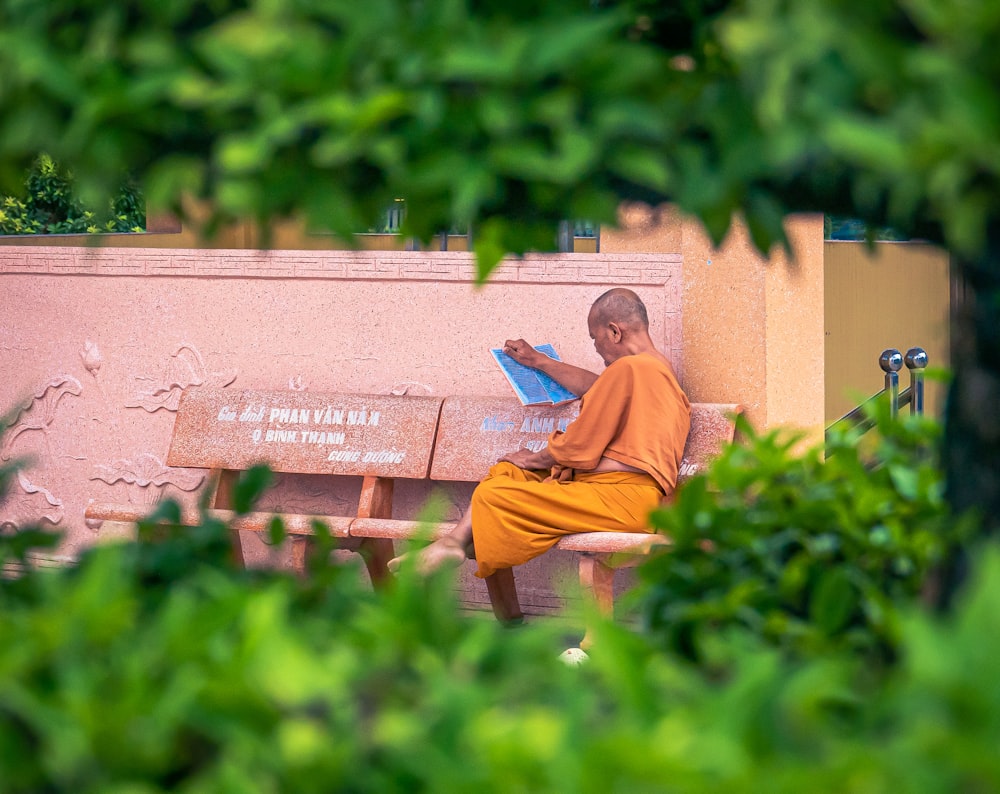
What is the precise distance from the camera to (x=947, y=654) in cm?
86

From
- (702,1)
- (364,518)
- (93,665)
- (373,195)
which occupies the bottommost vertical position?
(364,518)

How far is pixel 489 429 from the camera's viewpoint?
5816 millimetres

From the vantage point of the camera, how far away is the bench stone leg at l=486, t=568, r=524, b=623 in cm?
562

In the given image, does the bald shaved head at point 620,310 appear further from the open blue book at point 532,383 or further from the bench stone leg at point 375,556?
the bench stone leg at point 375,556

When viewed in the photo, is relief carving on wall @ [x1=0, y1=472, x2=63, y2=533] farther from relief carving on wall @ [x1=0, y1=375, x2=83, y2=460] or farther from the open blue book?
the open blue book

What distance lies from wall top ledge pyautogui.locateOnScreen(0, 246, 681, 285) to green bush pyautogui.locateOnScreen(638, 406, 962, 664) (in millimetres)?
3898

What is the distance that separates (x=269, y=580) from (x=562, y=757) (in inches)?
28.0

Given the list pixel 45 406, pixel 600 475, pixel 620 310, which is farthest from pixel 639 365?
pixel 45 406

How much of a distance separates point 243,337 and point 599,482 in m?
2.18

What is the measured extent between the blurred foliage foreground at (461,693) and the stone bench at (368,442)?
4.08 metres

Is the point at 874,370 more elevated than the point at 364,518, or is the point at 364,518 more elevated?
the point at 874,370

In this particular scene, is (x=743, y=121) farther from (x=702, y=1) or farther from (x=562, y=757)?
(x=562, y=757)

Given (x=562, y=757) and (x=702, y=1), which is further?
(x=702, y=1)

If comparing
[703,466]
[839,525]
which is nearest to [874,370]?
[703,466]
